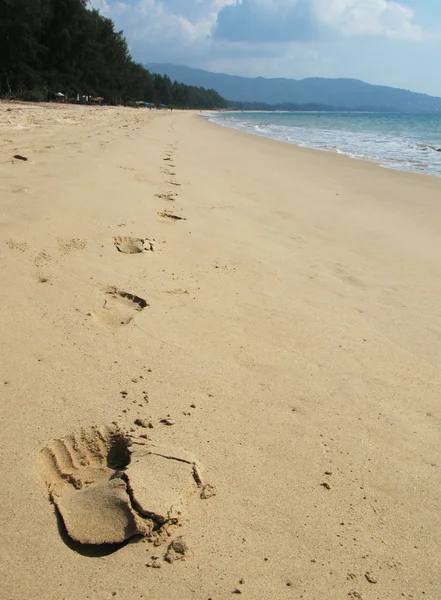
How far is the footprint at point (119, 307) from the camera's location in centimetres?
229

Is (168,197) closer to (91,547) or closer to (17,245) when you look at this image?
(17,245)

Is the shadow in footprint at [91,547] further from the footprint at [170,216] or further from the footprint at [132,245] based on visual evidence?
the footprint at [170,216]

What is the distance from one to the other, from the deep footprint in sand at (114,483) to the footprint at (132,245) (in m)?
1.81

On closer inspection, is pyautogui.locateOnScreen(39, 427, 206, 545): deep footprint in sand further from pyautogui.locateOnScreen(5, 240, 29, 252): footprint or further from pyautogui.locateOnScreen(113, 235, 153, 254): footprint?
pyautogui.locateOnScreen(113, 235, 153, 254): footprint

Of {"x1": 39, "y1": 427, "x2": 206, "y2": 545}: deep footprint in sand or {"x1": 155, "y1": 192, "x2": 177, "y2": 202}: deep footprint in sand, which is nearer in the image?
{"x1": 39, "y1": 427, "x2": 206, "y2": 545}: deep footprint in sand

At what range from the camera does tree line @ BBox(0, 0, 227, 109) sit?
32.2 m

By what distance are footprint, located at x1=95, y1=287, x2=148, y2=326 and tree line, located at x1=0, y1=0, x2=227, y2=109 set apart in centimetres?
3302

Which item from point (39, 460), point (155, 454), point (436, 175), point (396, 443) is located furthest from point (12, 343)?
point (436, 175)

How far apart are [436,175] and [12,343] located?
9.20 m

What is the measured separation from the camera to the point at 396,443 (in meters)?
1.68

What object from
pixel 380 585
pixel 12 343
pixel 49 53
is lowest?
pixel 380 585

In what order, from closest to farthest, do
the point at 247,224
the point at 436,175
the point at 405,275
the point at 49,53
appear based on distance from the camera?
1. the point at 405,275
2. the point at 247,224
3. the point at 436,175
4. the point at 49,53

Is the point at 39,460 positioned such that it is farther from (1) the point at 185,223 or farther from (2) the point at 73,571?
(1) the point at 185,223

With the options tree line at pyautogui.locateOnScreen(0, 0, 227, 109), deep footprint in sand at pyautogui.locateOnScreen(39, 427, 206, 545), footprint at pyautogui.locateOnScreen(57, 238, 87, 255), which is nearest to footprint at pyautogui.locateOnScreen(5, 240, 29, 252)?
footprint at pyautogui.locateOnScreen(57, 238, 87, 255)
